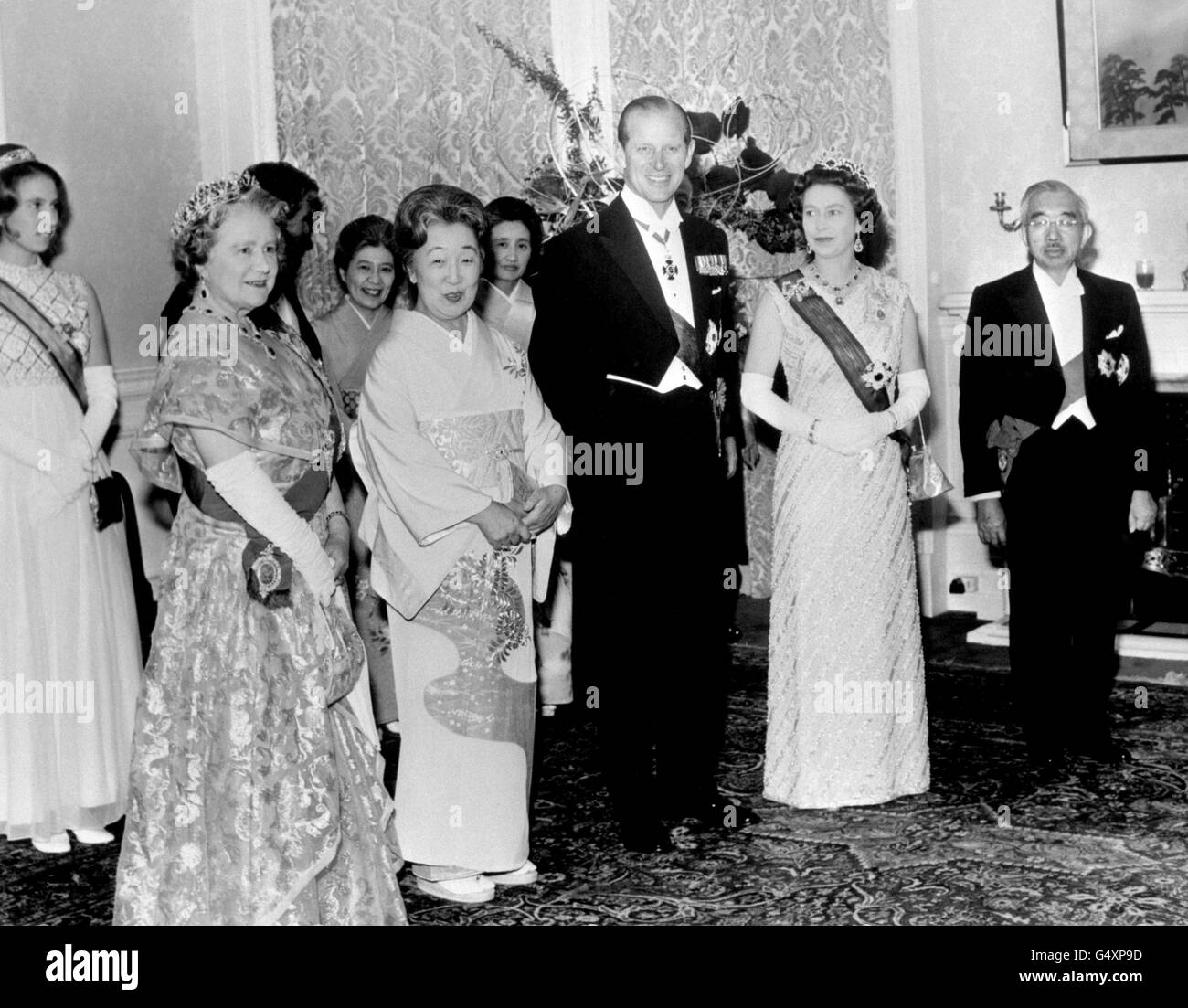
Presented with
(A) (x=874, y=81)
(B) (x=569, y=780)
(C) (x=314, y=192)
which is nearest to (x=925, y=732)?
(B) (x=569, y=780)

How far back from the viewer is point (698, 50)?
6.48m

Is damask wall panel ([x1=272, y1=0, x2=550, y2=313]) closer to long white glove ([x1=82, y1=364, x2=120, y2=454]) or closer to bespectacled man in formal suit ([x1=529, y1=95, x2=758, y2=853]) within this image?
long white glove ([x1=82, y1=364, x2=120, y2=454])

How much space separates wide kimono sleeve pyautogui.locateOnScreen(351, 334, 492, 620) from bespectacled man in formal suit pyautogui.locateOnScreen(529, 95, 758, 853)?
1.36 ft

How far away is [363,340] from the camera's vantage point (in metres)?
5.04

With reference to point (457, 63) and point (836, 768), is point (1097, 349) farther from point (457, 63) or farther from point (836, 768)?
point (457, 63)

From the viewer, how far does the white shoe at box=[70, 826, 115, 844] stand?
13.5 feet

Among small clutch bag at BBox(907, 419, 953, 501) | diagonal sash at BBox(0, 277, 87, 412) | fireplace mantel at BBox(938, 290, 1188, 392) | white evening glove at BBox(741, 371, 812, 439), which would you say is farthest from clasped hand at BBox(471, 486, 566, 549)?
fireplace mantel at BBox(938, 290, 1188, 392)

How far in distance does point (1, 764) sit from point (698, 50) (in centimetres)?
378

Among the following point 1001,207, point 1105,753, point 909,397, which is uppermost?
point 1001,207

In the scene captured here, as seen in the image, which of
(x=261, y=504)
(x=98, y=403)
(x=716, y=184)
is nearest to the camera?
(x=261, y=504)

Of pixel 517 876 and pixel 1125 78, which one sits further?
pixel 1125 78

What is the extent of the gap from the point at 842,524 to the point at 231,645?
1.64 m

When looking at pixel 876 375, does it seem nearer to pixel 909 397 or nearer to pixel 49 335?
pixel 909 397

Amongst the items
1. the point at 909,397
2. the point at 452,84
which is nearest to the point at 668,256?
the point at 909,397
